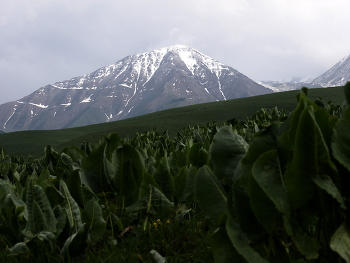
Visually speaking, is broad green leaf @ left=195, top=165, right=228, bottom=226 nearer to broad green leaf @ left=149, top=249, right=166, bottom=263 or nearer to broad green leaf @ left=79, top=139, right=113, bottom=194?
broad green leaf @ left=149, top=249, right=166, bottom=263

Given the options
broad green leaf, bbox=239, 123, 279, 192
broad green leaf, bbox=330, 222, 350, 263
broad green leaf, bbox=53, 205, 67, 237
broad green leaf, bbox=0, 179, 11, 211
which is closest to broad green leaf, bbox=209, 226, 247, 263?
broad green leaf, bbox=239, 123, 279, 192

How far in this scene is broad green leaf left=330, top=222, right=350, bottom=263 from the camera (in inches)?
44.4

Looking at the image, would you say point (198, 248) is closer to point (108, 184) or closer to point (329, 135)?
point (108, 184)

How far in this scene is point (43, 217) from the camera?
215 centimetres

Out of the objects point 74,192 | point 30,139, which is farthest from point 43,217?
point 30,139

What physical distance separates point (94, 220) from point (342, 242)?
1.67 metres

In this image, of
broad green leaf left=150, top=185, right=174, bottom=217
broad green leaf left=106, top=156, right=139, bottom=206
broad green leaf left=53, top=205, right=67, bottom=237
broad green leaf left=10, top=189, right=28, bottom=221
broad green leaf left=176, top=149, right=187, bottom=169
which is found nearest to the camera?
broad green leaf left=53, top=205, right=67, bottom=237

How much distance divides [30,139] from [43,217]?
2041 inches

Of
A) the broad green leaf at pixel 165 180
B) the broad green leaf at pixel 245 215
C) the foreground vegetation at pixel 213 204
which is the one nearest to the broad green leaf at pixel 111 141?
the foreground vegetation at pixel 213 204

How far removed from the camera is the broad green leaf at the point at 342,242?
3.70ft

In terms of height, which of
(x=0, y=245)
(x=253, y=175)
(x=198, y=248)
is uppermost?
(x=253, y=175)

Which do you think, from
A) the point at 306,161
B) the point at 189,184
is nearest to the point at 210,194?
the point at 306,161

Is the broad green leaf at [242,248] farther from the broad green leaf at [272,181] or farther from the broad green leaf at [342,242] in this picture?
the broad green leaf at [342,242]

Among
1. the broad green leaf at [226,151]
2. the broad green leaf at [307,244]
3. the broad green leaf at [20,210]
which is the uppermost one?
the broad green leaf at [226,151]
